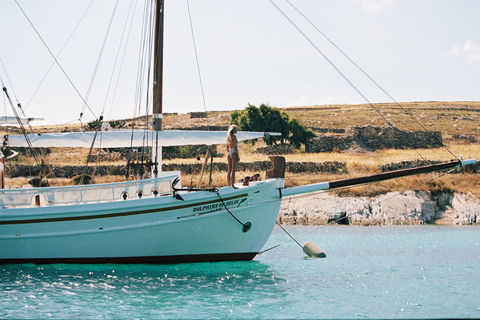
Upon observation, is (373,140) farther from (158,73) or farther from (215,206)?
(215,206)

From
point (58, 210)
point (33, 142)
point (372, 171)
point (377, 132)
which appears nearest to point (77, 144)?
point (33, 142)

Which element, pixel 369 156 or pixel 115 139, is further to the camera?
pixel 369 156

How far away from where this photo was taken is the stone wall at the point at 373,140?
37.3m

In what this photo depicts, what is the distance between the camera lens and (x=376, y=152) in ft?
117

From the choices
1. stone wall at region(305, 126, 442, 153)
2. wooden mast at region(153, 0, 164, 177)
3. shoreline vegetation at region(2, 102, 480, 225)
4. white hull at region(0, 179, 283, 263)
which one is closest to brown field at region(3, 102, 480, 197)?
shoreline vegetation at region(2, 102, 480, 225)

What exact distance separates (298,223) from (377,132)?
19467 mm

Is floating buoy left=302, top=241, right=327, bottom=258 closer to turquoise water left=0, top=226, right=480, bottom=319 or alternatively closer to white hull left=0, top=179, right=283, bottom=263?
turquoise water left=0, top=226, right=480, bottom=319

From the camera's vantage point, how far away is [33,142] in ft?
51.5

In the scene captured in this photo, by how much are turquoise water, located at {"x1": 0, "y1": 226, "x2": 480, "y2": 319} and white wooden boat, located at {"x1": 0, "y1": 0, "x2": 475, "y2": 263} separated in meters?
0.33

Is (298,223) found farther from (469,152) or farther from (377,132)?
(377,132)

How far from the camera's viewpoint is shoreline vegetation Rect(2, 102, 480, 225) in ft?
75.7

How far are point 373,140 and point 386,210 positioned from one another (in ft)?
56.4

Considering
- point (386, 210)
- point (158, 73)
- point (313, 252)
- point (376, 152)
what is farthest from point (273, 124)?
point (313, 252)

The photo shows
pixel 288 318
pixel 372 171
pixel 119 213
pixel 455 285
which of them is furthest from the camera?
pixel 372 171
